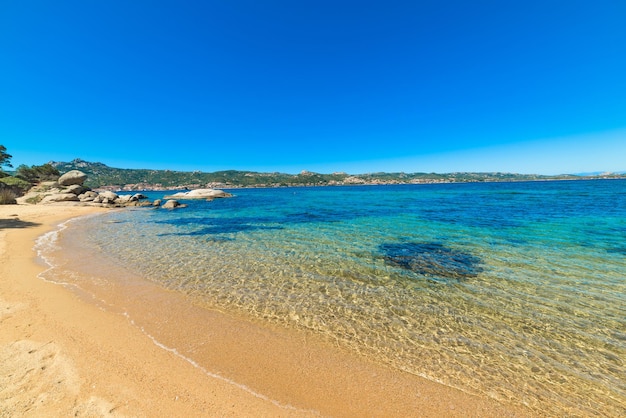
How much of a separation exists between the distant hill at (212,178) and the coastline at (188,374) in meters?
153

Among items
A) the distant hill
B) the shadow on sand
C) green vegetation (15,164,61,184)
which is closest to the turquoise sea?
the shadow on sand

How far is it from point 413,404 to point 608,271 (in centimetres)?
1049

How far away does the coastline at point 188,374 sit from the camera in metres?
3.43

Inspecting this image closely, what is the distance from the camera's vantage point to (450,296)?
23.4ft

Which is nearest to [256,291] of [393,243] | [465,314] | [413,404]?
[413,404]

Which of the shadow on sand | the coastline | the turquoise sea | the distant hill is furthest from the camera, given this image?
the distant hill

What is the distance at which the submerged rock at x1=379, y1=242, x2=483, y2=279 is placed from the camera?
905 centimetres

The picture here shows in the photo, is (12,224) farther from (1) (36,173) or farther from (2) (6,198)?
(1) (36,173)

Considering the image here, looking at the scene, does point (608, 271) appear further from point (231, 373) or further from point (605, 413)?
point (231, 373)

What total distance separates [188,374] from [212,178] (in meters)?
177

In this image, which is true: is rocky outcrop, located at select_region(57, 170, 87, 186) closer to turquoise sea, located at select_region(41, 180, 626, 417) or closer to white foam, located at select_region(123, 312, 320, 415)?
turquoise sea, located at select_region(41, 180, 626, 417)

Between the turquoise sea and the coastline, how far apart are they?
51cm

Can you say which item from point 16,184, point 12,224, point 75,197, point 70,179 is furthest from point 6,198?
point 12,224

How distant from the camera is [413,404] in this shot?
3.61 m
